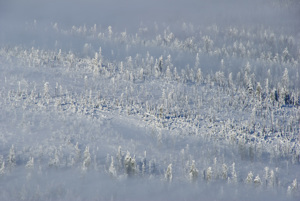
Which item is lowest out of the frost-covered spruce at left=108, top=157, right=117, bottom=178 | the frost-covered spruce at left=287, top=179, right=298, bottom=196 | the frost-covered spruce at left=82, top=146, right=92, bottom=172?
the frost-covered spruce at left=287, top=179, right=298, bottom=196

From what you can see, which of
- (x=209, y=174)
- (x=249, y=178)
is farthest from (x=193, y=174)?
(x=249, y=178)

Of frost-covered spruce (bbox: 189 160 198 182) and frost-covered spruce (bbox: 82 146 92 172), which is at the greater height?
frost-covered spruce (bbox: 82 146 92 172)

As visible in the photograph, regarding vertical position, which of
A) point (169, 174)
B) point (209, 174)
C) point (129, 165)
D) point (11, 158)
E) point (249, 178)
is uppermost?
point (11, 158)

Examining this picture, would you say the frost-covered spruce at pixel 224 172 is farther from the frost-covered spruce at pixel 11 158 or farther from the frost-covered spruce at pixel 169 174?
the frost-covered spruce at pixel 11 158

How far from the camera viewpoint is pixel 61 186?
145125 mm

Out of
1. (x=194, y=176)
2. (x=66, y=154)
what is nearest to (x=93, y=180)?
(x=66, y=154)

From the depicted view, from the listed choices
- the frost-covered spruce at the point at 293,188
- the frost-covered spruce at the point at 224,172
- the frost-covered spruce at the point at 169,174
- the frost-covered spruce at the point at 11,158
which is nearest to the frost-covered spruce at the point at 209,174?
the frost-covered spruce at the point at 224,172

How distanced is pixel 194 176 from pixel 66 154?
2528 inches

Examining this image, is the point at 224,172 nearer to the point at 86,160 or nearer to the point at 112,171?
the point at 112,171

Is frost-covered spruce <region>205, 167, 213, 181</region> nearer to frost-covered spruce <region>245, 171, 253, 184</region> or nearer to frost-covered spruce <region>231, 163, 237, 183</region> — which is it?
frost-covered spruce <region>231, 163, 237, 183</region>

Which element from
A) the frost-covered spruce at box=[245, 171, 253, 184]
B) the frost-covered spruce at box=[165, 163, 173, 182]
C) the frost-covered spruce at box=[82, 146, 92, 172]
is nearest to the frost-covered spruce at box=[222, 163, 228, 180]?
the frost-covered spruce at box=[245, 171, 253, 184]

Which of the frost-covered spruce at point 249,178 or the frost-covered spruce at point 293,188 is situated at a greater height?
Result: the frost-covered spruce at point 249,178

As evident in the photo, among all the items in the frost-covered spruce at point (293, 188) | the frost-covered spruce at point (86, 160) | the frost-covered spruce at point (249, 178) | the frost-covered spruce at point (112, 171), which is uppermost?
the frost-covered spruce at point (86, 160)

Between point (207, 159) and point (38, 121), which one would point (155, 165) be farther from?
point (38, 121)
